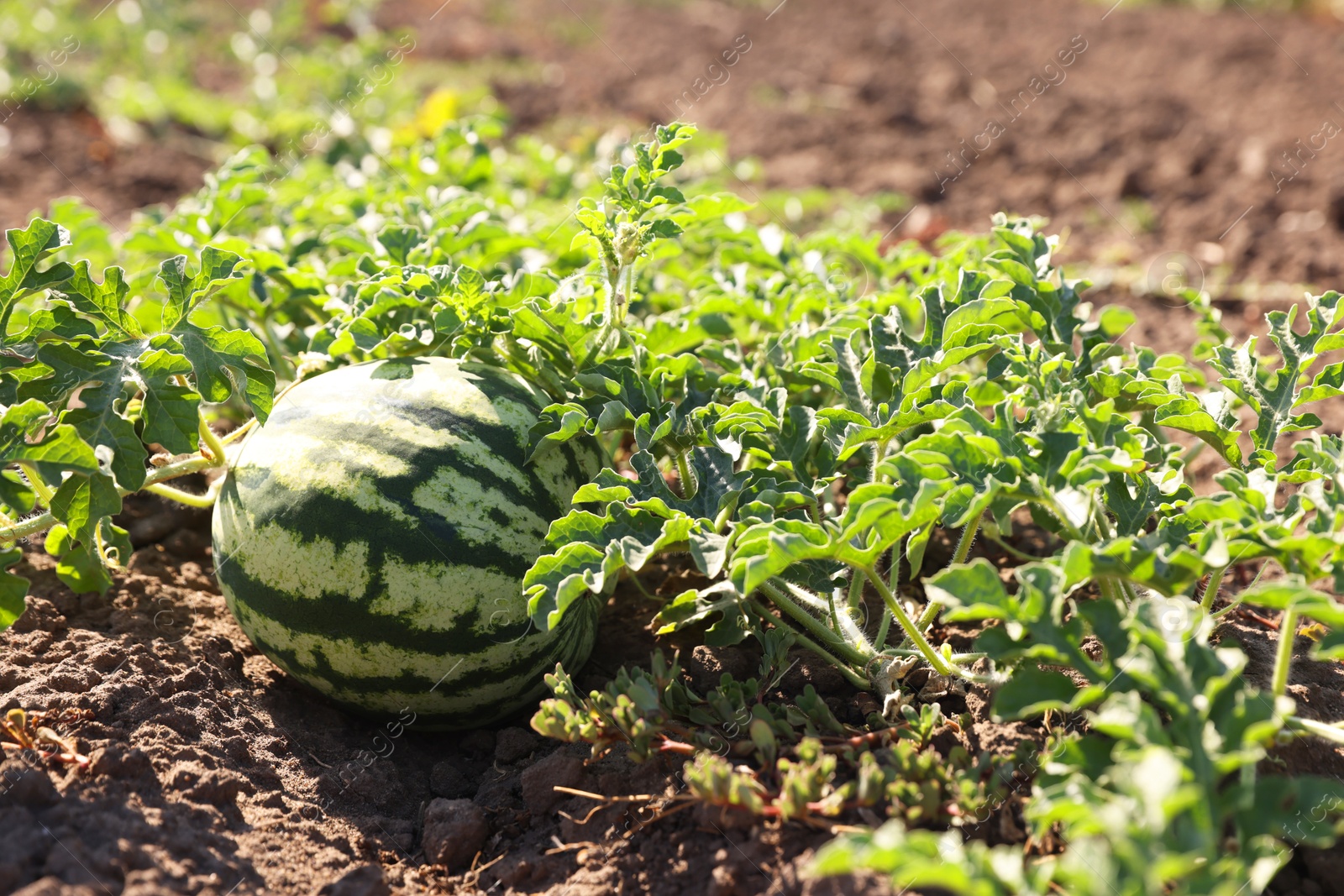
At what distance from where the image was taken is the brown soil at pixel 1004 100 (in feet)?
A: 18.1

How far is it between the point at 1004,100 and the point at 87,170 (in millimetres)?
6125

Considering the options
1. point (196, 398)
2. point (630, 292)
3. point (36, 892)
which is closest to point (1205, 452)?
point (630, 292)

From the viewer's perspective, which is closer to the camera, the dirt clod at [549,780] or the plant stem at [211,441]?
the dirt clod at [549,780]

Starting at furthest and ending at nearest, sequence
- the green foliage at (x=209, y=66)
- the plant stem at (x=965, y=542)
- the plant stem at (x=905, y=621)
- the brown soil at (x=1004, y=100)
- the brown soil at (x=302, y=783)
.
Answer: the green foliage at (x=209, y=66) → the brown soil at (x=1004, y=100) → the plant stem at (x=965, y=542) → the plant stem at (x=905, y=621) → the brown soil at (x=302, y=783)

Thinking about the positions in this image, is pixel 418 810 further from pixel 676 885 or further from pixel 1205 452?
pixel 1205 452

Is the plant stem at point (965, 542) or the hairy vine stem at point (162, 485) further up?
the hairy vine stem at point (162, 485)

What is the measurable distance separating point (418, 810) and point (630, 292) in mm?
1288

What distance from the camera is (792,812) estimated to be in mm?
1855

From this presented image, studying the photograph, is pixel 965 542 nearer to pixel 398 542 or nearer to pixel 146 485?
pixel 398 542

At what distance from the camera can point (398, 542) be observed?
7.39 ft

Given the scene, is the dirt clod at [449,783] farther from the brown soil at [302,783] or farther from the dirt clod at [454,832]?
the dirt clod at [454,832]

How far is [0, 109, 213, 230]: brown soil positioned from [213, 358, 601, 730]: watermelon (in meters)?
4.04

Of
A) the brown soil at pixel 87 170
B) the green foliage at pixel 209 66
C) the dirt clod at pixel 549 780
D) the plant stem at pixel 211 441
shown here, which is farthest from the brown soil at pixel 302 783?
the brown soil at pixel 87 170

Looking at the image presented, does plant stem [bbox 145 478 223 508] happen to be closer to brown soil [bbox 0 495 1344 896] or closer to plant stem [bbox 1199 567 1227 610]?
brown soil [bbox 0 495 1344 896]
